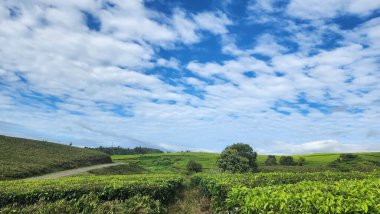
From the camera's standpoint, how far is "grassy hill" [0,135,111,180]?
47203mm

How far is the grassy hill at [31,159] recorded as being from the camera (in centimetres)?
4720

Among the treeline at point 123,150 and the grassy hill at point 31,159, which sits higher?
the treeline at point 123,150

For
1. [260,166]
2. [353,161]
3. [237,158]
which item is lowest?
[260,166]

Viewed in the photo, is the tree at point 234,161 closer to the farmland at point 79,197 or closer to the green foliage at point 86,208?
the farmland at point 79,197

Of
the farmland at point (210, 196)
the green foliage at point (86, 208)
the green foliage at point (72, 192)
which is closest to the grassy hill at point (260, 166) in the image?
the farmland at point (210, 196)

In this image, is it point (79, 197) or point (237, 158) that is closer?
point (79, 197)

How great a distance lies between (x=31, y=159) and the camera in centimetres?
5669

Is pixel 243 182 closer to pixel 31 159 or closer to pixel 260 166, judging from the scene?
pixel 31 159

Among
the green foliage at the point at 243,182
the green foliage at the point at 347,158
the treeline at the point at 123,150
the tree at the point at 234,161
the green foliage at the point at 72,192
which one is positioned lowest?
the green foliage at the point at 72,192

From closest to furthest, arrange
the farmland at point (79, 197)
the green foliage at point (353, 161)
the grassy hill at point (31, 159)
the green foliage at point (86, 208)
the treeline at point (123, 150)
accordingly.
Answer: the green foliage at point (86, 208), the farmland at point (79, 197), the grassy hill at point (31, 159), the green foliage at point (353, 161), the treeline at point (123, 150)

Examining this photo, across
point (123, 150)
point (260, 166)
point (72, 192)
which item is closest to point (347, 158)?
point (260, 166)

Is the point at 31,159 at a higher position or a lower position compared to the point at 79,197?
higher

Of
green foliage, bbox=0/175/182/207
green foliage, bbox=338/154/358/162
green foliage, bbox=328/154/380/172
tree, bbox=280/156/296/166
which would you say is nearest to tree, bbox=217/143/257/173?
green foliage, bbox=328/154/380/172

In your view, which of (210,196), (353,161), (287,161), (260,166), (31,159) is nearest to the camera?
(210,196)
